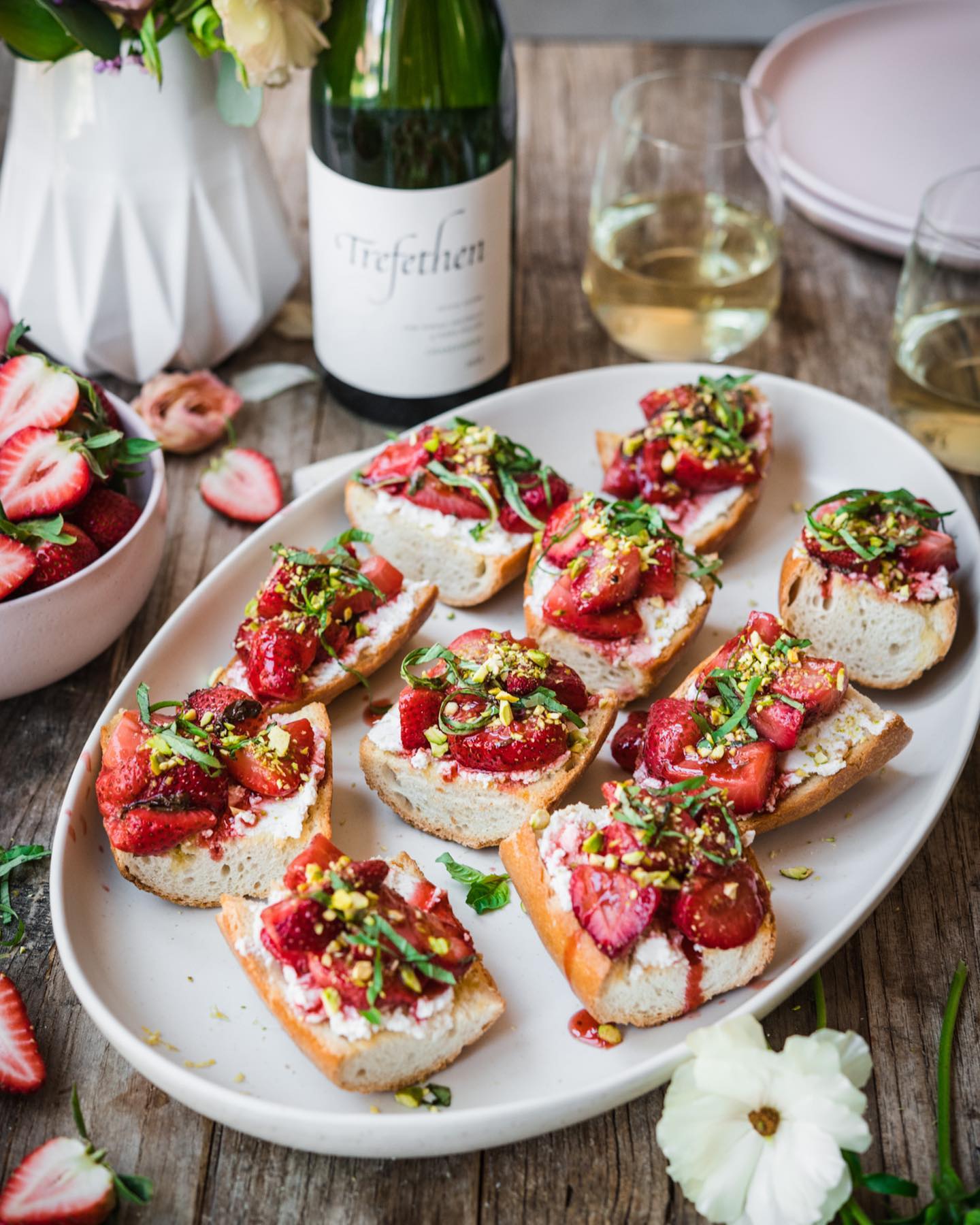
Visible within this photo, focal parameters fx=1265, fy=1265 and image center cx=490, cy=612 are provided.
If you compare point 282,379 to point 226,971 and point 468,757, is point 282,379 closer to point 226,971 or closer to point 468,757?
point 468,757

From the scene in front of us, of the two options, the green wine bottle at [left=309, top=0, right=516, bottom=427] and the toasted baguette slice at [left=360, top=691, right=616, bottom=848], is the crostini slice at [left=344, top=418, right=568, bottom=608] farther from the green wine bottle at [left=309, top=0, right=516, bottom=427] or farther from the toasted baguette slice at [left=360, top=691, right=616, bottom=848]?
the toasted baguette slice at [left=360, top=691, right=616, bottom=848]

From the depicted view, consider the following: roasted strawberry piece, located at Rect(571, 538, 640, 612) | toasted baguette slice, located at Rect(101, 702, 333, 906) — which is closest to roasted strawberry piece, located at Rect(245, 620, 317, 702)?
toasted baguette slice, located at Rect(101, 702, 333, 906)

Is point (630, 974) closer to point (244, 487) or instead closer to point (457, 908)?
point (457, 908)

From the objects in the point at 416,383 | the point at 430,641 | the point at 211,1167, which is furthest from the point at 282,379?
the point at 211,1167

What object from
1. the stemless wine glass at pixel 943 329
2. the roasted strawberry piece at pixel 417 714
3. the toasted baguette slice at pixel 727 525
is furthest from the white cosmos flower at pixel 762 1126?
the stemless wine glass at pixel 943 329

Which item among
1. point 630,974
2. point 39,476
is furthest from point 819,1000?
point 39,476

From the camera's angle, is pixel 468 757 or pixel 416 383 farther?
pixel 416 383

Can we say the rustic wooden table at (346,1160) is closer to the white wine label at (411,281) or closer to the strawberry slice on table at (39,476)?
the white wine label at (411,281)
